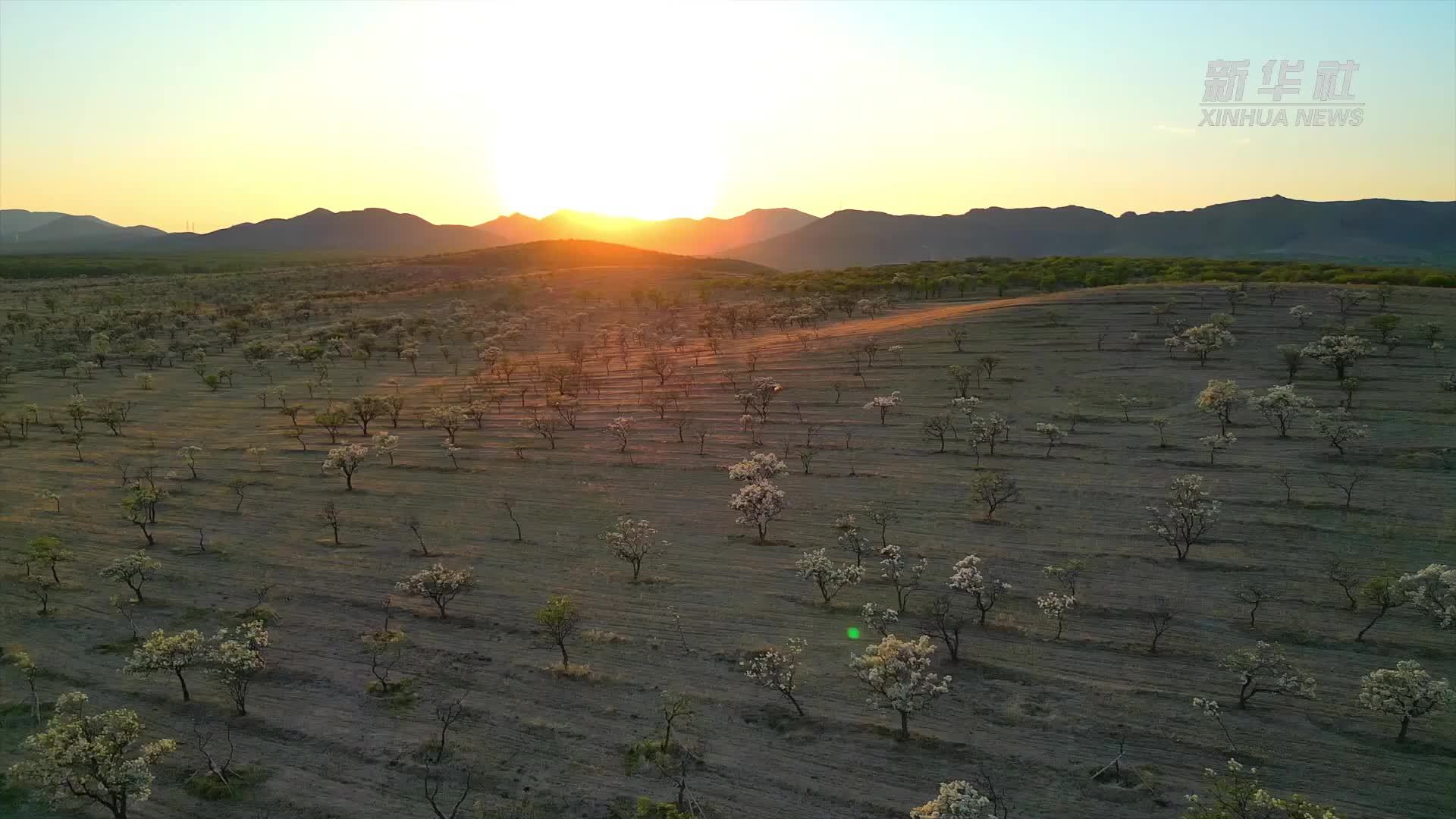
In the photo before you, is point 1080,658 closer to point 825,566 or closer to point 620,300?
point 825,566

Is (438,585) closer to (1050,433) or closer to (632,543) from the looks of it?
(632,543)

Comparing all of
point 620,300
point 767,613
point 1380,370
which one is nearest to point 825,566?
point 767,613

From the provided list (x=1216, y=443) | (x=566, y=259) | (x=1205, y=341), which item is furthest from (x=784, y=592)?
(x=566, y=259)

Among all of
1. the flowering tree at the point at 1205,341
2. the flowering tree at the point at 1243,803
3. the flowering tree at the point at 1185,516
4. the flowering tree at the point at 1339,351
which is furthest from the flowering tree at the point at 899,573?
the flowering tree at the point at 1205,341

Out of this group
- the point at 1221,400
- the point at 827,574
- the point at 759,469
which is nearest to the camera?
the point at 827,574

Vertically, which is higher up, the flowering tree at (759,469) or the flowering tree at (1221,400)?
the flowering tree at (1221,400)

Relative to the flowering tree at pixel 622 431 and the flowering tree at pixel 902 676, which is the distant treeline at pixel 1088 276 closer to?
the flowering tree at pixel 622 431
